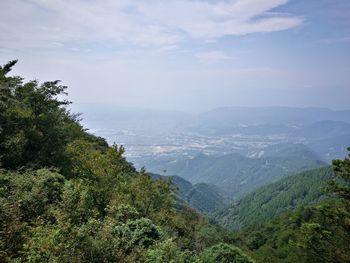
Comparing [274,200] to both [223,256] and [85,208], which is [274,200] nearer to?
[223,256]

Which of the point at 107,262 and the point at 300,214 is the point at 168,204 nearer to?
the point at 107,262

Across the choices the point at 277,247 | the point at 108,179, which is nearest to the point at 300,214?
the point at 277,247

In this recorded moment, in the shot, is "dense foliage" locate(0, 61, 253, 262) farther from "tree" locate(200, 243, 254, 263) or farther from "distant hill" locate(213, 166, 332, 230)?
"distant hill" locate(213, 166, 332, 230)

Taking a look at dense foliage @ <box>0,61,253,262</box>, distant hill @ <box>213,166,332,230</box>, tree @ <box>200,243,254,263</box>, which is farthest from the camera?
distant hill @ <box>213,166,332,230</box>

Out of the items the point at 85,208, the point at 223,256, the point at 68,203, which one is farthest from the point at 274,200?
the point at 68,203

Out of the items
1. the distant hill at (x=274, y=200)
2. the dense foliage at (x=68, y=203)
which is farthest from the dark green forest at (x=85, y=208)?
the distant hill at (x=274, y=200)

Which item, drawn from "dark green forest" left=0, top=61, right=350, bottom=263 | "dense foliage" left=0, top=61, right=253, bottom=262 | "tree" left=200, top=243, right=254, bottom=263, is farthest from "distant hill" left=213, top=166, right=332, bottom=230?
"tree" left=200, top=243, right=254, bottom=263
